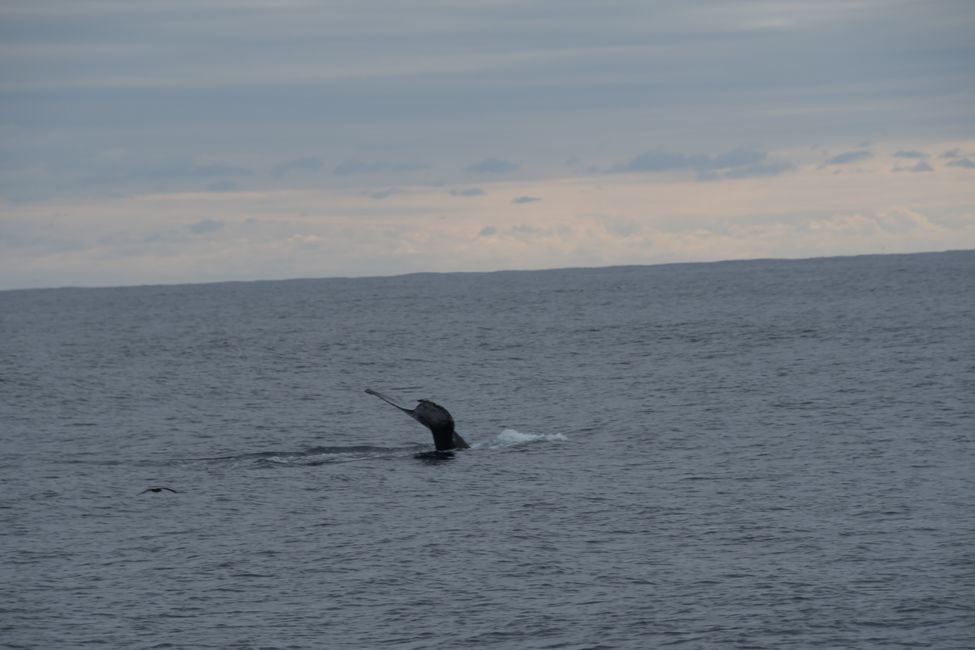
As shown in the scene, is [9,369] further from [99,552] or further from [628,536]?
[628,536]

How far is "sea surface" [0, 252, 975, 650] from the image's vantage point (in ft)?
88.4

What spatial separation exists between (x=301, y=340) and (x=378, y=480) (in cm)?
8639

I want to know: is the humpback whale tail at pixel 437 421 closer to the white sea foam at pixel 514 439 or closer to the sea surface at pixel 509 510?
the sea surface at pixel 509 510

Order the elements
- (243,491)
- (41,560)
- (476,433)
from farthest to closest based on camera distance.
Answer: (476,433)
(243,491)
(41,560)

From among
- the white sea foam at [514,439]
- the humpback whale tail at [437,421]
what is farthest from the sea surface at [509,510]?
the humpback whale tail at [437,421]

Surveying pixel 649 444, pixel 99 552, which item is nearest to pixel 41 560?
pixel 99 552

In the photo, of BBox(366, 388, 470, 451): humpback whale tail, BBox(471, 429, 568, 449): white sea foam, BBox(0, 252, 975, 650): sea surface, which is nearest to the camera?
BBox(0, 252, 975, 650): sea surface

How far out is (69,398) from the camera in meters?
74.4

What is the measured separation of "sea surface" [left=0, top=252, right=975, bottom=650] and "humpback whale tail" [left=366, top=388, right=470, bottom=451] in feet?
4.36

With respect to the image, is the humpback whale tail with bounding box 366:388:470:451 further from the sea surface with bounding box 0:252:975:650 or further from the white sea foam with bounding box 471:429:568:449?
the white sea foam with bounding box 471:429:568:449

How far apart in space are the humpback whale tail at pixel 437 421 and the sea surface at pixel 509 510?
1.33m

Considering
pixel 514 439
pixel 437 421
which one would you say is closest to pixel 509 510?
pixel 437 421

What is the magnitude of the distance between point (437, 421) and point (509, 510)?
10422mm

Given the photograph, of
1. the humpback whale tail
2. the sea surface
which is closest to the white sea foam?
the sea surface
